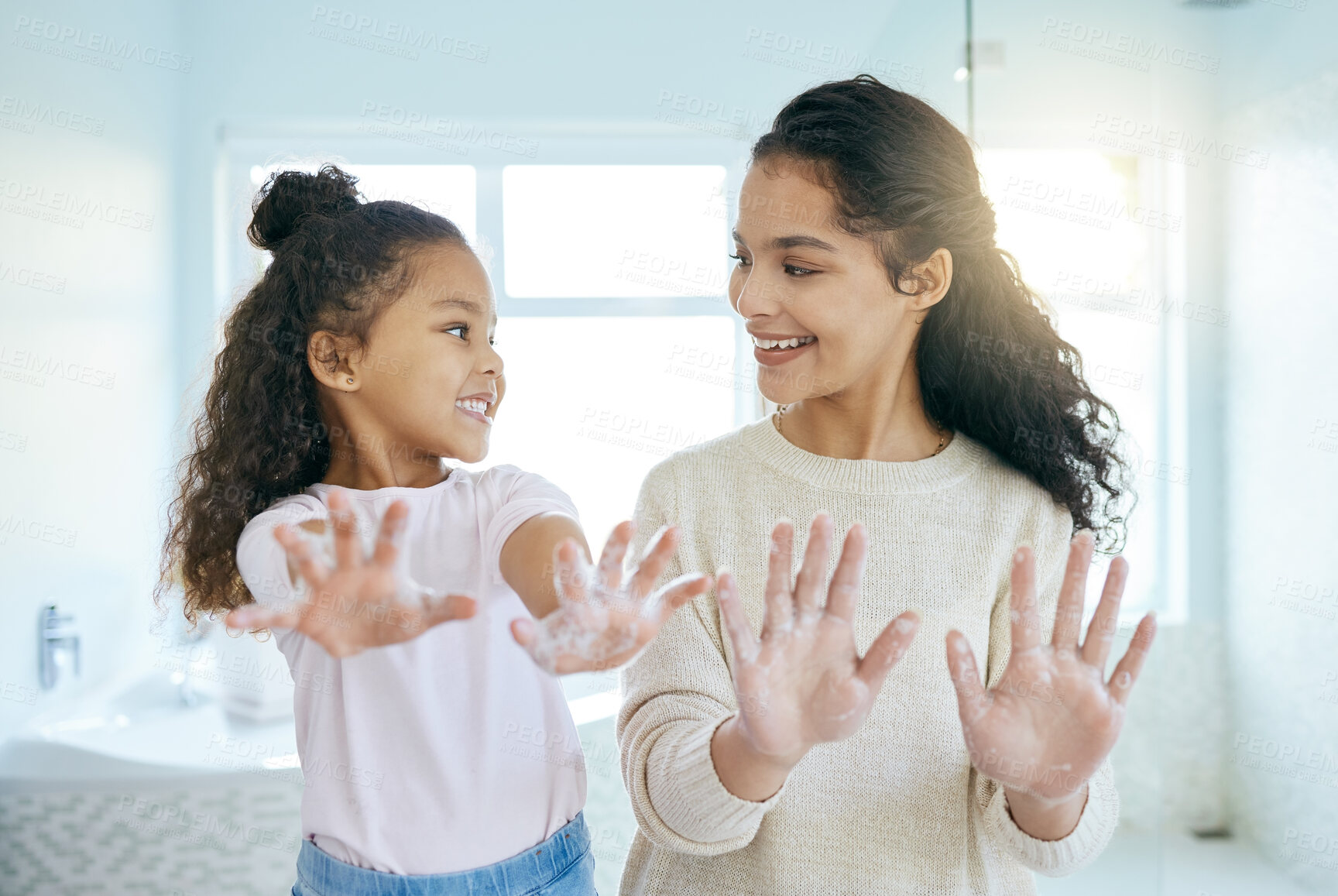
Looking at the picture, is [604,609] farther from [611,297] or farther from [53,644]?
[611,297]

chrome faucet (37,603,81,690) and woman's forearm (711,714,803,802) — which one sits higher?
woman's forearm (711,714,803,802)

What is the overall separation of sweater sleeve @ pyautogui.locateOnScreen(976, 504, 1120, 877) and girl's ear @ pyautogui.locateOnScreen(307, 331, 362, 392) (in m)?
0.63

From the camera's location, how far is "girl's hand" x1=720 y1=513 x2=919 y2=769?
25.6 inches

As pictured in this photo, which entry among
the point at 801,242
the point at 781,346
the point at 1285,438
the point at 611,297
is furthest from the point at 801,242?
the point at 611,297

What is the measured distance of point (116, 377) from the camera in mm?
2363

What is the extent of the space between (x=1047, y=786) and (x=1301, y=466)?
2.55 ft

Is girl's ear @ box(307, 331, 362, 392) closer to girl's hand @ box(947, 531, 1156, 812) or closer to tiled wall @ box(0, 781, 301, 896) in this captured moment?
girl's hand @ box(947, 531, 1156, 812)

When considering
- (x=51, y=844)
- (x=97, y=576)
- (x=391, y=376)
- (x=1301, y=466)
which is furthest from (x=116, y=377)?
(x=1301, y=466)

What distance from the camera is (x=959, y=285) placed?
40.0 inches

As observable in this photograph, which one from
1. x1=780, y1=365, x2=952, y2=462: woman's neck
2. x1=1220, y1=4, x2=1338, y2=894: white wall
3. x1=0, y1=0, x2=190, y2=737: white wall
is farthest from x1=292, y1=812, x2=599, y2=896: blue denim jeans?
x1=0, y1=0, x2=190, y2=737: white wall

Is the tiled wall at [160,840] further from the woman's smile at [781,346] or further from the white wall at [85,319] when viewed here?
the woman's smile at [781,346]

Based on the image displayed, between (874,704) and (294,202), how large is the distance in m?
0.73

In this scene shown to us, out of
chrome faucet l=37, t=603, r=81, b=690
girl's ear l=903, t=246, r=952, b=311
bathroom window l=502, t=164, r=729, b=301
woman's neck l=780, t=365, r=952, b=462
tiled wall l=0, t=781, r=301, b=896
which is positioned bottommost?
tiled wall l=0, t=781, r=301, b=896

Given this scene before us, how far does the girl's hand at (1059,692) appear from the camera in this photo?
0.69 meters
